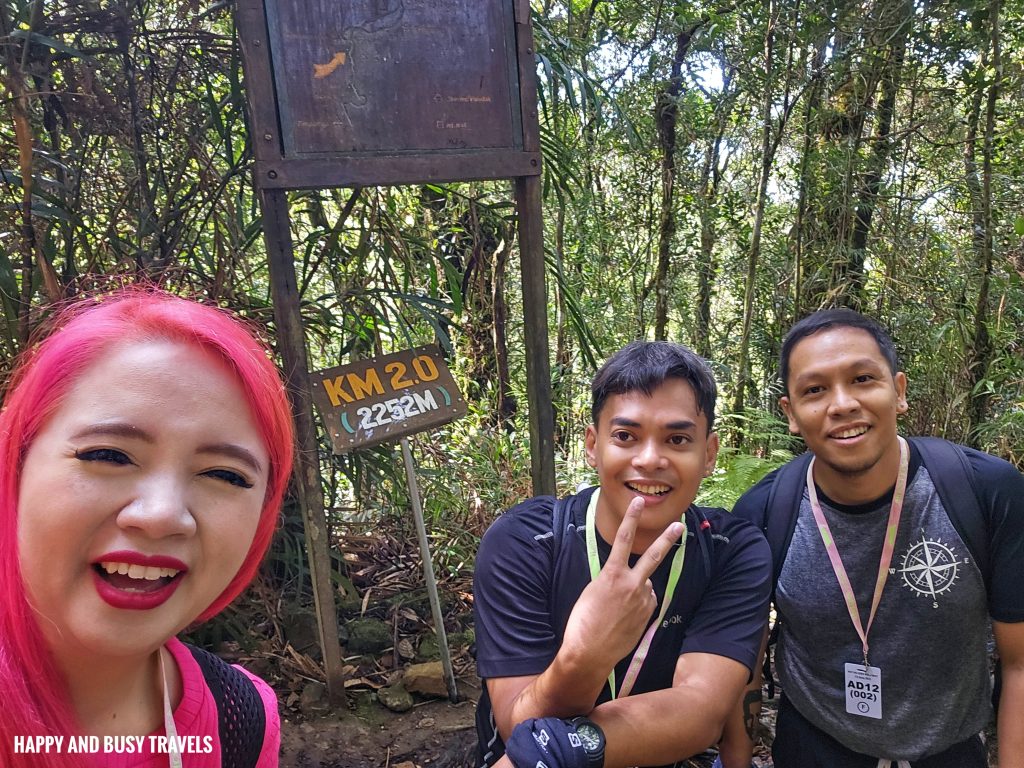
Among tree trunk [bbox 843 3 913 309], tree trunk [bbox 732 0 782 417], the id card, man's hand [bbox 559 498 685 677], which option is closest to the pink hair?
man's hand [bbox 559 498 685 677]

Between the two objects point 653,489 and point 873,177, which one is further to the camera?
point 873,177

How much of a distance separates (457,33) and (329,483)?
198cm

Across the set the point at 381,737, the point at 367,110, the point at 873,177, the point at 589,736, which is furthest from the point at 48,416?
the point at 873,177

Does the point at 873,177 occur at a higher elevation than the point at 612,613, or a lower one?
higher

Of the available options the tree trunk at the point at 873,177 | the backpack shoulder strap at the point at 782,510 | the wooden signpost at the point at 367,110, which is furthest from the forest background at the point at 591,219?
the backpack shoulder strap at the point at 782,510

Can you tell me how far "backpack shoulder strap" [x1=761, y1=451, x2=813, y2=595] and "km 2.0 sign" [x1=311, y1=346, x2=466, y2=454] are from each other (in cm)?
109

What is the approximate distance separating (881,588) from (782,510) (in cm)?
30

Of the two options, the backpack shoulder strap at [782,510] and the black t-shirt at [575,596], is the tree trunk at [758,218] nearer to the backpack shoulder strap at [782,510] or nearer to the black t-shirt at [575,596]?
the backpack shoulder strap at [782,510]

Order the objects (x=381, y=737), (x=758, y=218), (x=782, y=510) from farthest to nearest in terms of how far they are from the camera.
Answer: (x=758, y=218)
(x=381, y=737)
(x=782, y=510)

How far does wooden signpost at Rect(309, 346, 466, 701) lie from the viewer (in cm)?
228

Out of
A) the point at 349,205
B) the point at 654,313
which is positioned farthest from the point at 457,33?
the point at 654,313

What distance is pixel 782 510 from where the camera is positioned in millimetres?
1871

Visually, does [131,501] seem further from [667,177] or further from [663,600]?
[667,177]

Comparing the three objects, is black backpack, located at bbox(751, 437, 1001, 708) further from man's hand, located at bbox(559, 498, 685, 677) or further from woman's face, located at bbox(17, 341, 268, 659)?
woman's face, located at bbox(17, 341, 268, 659)
